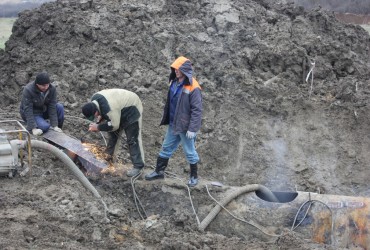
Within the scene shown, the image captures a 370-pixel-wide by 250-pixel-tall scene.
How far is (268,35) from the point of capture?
12.5m

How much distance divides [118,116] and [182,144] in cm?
101

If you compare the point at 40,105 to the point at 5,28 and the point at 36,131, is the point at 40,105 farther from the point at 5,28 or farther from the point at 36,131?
the point at 5,28

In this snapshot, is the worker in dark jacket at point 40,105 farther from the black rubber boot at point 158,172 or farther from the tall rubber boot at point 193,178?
the tall rubber boot at point 193,178

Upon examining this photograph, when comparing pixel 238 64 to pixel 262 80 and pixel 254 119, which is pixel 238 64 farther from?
pixel 254 119

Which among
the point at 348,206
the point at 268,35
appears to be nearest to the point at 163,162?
the point at 348,206

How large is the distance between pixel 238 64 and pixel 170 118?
447cm

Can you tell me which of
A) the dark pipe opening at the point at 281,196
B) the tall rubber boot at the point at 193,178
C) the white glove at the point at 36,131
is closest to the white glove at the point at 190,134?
the tall rubber boot at the point at 193,178

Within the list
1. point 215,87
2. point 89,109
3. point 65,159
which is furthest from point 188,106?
point 215,87

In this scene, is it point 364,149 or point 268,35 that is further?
point 268,35

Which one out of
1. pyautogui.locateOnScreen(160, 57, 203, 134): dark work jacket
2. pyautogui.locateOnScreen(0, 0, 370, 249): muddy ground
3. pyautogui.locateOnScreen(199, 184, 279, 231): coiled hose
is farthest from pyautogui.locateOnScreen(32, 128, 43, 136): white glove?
pyautogui.locateOnScreen(199, 184, 279, 231): coiled hose

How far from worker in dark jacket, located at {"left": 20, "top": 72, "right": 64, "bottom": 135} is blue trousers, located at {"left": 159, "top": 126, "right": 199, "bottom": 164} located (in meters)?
1.75

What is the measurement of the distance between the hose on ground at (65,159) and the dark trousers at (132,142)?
0.84 m

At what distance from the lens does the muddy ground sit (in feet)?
25.1

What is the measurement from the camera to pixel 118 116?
7.23 metres
